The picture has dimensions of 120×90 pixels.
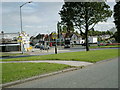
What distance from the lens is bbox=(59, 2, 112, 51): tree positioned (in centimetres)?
2996

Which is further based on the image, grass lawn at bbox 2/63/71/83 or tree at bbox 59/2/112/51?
tree at bbox 59/2/112/51

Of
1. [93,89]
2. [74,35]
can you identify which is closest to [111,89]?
[93,89]

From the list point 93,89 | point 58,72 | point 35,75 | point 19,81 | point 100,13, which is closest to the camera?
point 93,89

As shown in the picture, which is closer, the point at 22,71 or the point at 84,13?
the point at 22,71

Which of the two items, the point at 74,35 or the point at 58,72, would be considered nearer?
the point at 58,72

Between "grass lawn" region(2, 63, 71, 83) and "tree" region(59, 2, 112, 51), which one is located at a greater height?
"tree" region(59, 2, 112, 51)

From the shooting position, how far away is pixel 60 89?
6414 millimetres

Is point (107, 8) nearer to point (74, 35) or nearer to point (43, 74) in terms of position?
point (43, 74)

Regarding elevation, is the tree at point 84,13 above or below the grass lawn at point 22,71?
above

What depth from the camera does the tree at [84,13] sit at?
98.3 ft

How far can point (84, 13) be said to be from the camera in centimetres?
3053

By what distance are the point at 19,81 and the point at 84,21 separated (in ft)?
81.2

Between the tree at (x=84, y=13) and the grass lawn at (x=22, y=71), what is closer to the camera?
the grass lawn at (x=22, y=71)

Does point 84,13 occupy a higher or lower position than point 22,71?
higher
